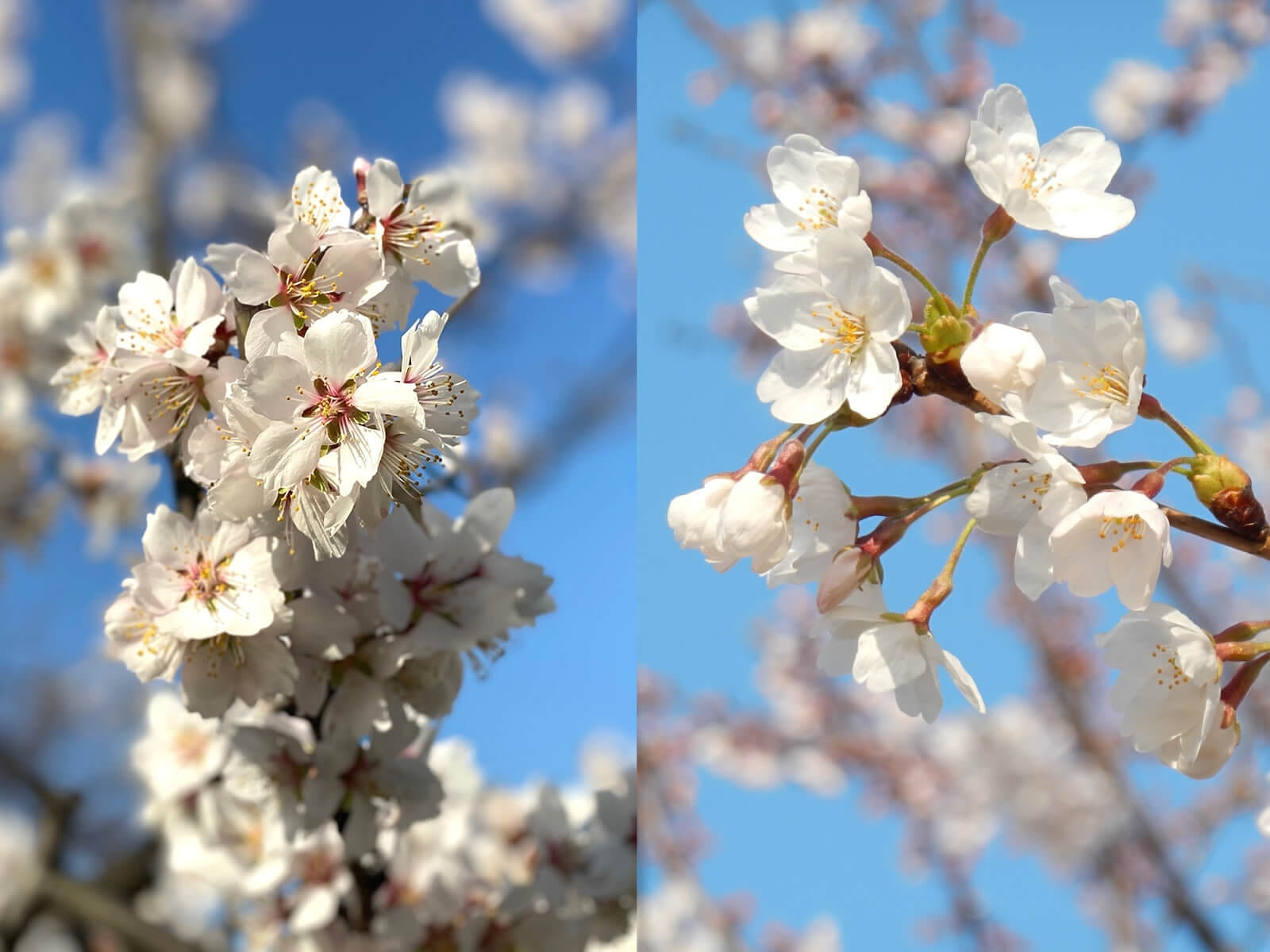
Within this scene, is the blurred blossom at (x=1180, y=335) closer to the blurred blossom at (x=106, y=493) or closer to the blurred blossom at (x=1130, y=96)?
the blurred blossom at (x=1130, y=96)

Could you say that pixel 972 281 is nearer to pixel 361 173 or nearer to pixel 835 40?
pixel 361 173

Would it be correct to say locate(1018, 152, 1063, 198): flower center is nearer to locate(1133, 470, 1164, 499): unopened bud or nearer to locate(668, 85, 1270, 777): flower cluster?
locate(668, 85, 1270, 777): flower cluster

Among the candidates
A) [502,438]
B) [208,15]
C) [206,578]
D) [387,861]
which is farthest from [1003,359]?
[208,15]

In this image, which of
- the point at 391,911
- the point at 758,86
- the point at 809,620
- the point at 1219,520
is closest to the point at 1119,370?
the point at 1219,520

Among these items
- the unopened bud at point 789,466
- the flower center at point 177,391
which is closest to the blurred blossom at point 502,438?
the flower center at point 177,391

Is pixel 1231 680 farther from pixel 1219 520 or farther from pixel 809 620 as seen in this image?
pixel 809 620

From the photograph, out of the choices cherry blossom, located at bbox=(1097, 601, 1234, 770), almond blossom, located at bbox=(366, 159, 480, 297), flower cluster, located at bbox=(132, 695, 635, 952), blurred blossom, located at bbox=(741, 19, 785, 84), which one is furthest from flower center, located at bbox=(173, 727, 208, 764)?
blurred blossom, located at bbox=(741, 19, 785, 84)
